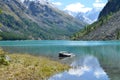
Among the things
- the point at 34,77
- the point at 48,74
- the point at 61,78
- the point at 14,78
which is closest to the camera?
the point at 14,78

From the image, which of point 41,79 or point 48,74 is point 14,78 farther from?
point 48,74

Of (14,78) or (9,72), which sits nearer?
(14,78)

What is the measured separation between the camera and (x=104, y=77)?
4819 centimetres

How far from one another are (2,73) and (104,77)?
15.5 meters

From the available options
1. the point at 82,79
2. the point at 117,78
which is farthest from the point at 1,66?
the point at 117,78

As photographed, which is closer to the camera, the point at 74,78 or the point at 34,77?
the point at 34,77

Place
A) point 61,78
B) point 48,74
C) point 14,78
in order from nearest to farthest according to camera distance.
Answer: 1. point 14,78
2. point 61,78
3. point 48,74

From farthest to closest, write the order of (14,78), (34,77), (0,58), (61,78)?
(0,58), (61,78), (34,77), (14,78)

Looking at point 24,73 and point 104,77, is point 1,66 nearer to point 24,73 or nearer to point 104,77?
point 24,73

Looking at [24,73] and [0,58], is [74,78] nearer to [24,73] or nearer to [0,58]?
[24,73]

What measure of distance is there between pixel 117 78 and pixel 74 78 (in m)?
6.45

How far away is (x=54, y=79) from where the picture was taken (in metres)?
46.7

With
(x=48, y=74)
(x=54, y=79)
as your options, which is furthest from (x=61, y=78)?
(x=48, y=74)

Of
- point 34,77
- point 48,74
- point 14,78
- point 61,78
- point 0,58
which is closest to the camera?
point 14,78
